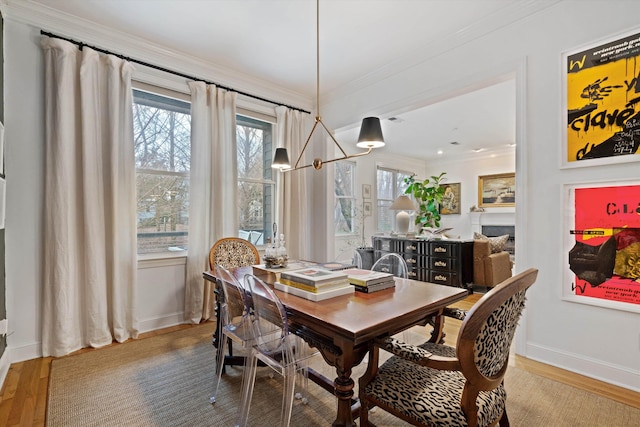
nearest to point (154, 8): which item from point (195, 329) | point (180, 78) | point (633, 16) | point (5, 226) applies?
point (180, 78)

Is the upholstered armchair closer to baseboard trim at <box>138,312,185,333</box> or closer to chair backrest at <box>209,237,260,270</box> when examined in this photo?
chair backrest at <box>209,237,260,270</box>

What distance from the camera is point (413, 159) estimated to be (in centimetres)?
800

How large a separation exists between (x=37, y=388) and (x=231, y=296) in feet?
4.84

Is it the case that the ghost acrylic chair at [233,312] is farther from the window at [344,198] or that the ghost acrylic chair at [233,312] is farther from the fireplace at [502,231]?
the fireplace at [502,231]

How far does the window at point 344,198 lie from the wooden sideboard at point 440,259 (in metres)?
1.83

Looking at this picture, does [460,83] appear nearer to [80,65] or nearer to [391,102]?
[391,102]

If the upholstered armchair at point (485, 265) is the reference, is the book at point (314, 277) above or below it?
above

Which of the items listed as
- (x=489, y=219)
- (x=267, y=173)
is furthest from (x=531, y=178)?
(x=489, y=219)

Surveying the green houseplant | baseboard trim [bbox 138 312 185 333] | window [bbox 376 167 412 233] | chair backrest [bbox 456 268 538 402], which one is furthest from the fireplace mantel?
baseboard trim [bbox 138 312 185 333]

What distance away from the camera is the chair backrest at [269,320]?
1.43 meters

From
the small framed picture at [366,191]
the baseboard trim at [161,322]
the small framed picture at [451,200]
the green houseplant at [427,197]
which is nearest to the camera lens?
the baseboard trim at [161,322]

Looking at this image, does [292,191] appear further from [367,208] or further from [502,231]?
[502,231]

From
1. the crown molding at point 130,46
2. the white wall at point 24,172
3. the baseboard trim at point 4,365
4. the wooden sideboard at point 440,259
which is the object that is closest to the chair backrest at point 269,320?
the baseboard trim at point 4,365

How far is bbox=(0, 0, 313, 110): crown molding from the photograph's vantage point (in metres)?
2.41
